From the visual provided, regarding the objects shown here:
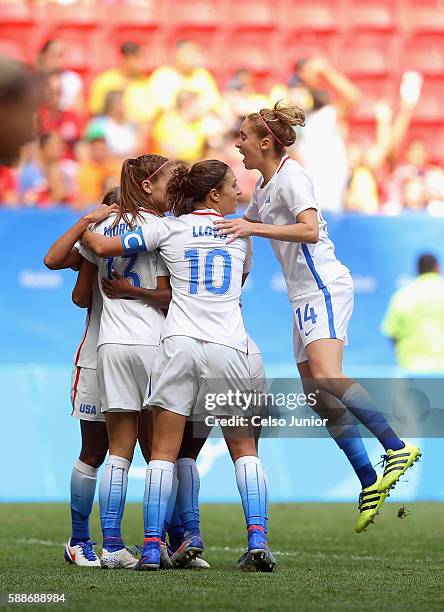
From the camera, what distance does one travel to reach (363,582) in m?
5.63

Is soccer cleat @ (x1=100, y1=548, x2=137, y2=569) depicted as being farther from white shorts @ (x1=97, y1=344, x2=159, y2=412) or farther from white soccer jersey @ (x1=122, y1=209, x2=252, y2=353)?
white soccer jersey @ (x1=122, y1=209, x2=252, y2=353)

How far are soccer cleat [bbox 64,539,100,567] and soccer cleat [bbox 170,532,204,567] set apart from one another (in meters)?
0.47

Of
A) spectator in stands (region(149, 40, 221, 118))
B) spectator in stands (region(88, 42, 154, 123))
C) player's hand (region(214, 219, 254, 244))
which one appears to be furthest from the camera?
spectator in stands (region(149, 40, 221, 118))

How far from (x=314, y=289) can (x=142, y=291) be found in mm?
952

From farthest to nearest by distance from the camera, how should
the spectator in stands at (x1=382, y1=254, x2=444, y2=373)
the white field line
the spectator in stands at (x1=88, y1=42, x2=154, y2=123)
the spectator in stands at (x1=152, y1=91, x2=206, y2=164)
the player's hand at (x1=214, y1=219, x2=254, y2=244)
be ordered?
the spectator in stands at (x1=88, y1=42, x2=154, y2=123) < the spectator in stands at (x1=152, y1=91, x2=206, y2=164) < the spectator in stands at (x1=382, y1=254, x2=444, y2=373) < the white field line < the player's hand at (x1=214, y1=219, x2=254, y2=244)

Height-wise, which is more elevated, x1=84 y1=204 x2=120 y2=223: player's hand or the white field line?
x1=84 y1=204 x2=120 y2=223: player's hand

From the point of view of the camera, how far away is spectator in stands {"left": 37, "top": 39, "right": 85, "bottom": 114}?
13.9m

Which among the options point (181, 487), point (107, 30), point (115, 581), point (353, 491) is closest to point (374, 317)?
point (353, 491)

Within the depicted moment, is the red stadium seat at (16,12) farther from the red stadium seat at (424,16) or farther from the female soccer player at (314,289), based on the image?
the female soccer player at (314,289)

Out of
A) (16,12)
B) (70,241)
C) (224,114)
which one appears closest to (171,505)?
(70,241)

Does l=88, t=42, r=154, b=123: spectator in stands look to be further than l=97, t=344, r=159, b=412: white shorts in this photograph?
Yes

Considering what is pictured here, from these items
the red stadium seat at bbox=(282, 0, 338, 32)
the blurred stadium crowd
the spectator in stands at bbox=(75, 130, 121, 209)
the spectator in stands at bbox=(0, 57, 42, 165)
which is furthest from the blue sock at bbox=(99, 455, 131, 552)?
the red stadium seat at bbox=(282, 0, 338, 32)

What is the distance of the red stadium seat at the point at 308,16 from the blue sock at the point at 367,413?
983 centimetres

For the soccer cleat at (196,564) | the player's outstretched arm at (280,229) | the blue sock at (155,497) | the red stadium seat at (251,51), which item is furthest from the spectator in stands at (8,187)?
the blue sock at (155,497)
